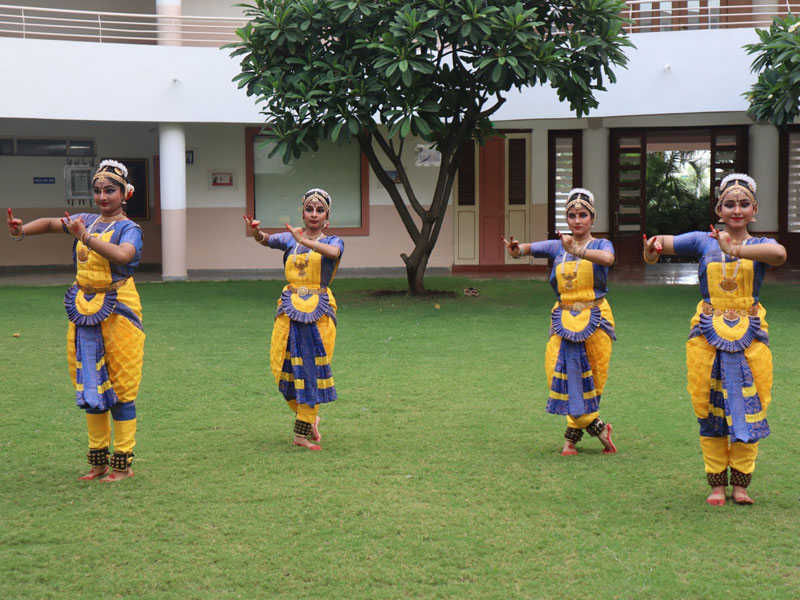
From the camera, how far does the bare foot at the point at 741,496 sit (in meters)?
4.50

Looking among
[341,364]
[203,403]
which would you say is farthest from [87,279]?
[341,364]

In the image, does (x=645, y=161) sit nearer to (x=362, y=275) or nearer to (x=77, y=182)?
(x=362, y=275)

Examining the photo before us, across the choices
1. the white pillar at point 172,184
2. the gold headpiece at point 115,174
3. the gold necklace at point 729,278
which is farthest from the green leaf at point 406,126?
the gold necklace at point 729,278

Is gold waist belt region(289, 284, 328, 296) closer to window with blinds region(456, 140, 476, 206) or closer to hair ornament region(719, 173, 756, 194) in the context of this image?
hair ornament region(719, 173, 756, 194)

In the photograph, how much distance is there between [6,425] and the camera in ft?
20.1

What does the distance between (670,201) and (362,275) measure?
26.4 ft

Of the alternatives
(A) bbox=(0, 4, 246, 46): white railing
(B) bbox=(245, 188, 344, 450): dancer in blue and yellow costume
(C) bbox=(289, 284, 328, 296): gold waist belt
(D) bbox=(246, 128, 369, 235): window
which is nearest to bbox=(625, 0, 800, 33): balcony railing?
(D) bbox=(246, 128, 369, 235): window

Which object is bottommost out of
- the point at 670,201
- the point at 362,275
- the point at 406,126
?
the point at 362,275

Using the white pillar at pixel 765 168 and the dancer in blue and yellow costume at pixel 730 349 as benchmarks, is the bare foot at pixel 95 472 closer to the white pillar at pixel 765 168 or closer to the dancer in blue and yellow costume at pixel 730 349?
the dancer in blue and yellow costume at pixel 730 349

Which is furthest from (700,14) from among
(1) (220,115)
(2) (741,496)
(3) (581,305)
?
(2) (741,496)

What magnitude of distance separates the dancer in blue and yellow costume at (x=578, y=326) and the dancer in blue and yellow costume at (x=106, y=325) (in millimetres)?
2016

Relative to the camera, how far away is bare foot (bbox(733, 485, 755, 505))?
177 inches

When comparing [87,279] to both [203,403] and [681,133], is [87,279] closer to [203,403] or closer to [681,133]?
[203,403]

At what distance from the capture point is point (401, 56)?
10836 mm
